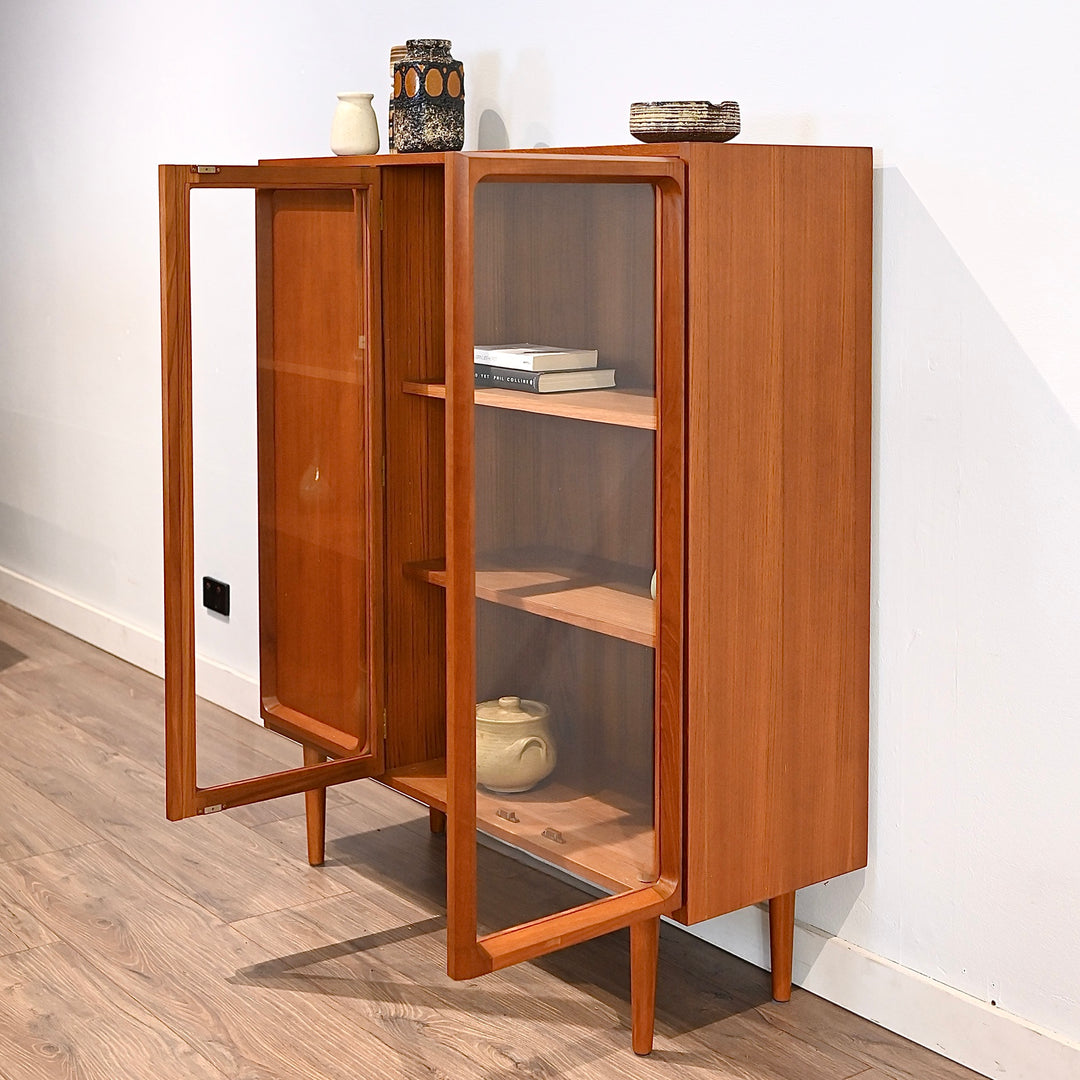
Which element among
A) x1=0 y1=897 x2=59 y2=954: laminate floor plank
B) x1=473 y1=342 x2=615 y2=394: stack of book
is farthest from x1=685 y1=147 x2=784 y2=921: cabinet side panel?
x1=0 y1=897 x2=59 y2=954: laminate floor plank

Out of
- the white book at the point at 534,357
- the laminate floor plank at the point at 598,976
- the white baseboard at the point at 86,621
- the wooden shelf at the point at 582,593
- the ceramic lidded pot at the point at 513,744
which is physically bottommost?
the laminate floor plank at the point at 598,976

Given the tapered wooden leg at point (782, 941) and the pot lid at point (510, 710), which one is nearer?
the pot lid at point (510, 710)

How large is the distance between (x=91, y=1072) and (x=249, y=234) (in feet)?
4.04

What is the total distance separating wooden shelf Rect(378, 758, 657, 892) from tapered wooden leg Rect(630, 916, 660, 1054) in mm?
84

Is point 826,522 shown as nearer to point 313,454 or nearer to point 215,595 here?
point 313,454

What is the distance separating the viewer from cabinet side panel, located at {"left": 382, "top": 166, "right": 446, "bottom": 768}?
7.34ft

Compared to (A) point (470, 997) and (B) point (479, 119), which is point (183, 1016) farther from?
(B) point (479, 119)

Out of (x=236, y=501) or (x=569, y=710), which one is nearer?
(x=569, y=710)

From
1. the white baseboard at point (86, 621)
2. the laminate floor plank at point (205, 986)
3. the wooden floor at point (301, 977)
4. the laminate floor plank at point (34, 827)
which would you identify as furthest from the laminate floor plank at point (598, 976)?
the white baseboard at point (86, 621)

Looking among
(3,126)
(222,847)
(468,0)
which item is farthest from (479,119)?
(3,126)

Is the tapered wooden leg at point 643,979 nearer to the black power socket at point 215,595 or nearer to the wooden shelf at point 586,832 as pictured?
the wooden shelf at point 586,832

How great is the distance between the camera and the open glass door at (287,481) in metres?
2.05

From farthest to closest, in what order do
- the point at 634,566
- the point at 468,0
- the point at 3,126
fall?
1. the point at 3,126
2. the point at 468,0
3. the point at 634,566

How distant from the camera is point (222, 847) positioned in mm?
2654
